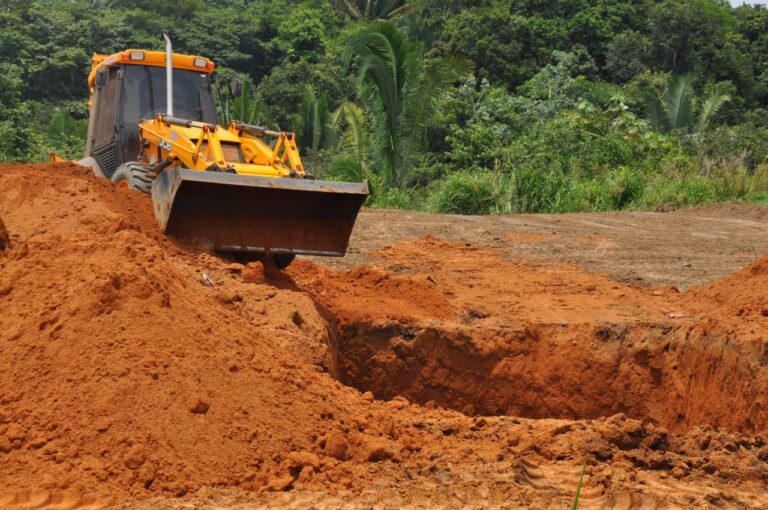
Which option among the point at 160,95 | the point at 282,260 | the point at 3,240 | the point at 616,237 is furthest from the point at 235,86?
the point at 616,237

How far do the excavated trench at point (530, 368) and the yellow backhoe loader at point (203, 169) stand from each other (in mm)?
1107

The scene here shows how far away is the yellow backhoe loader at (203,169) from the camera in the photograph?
8852mm

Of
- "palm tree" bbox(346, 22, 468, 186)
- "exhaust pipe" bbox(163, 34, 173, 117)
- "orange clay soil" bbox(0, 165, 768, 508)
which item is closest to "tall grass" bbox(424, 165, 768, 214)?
"palm tree" bbox(346, 22, 468, 186)

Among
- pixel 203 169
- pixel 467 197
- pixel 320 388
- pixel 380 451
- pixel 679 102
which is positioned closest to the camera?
pixel 380 451

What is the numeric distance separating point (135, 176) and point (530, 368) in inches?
170

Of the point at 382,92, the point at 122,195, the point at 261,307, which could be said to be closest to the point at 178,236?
the point at 122,195

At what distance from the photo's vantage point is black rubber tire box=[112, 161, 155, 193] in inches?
397

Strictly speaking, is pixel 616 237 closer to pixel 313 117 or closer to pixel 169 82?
pixel 169 82

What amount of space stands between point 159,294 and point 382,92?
598 inches

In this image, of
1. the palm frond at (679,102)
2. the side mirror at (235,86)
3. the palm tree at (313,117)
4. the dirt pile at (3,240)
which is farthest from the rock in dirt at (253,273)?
the palm frond at (679,102)

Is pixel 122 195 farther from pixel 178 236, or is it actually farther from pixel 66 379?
pixel 66 379

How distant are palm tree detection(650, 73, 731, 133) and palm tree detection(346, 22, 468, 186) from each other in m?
10.5

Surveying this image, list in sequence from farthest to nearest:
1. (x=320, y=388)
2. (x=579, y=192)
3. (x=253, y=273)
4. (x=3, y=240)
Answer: (x=579, y=192) < (x=253, y=273) < (x=3, y=240) < (x=320, y=388)

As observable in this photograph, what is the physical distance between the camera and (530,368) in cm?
898
